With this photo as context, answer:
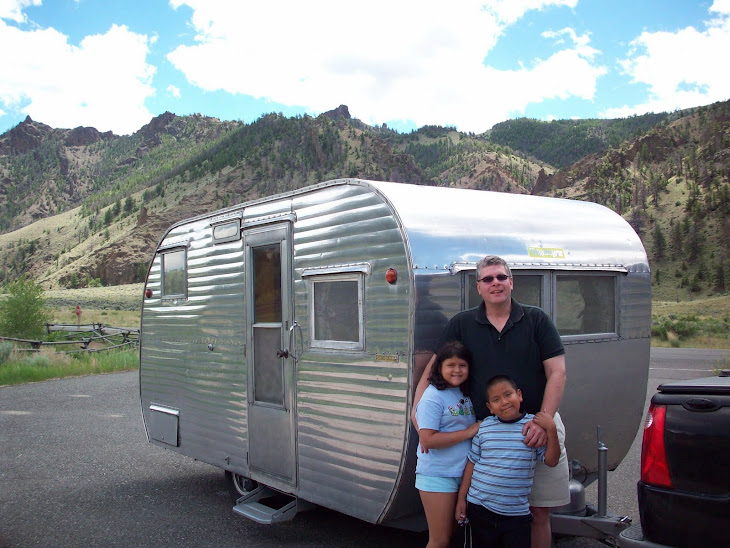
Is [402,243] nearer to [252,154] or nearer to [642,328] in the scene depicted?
[642,328]

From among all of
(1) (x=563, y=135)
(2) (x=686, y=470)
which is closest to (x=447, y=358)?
(2) (x=686, y=470)

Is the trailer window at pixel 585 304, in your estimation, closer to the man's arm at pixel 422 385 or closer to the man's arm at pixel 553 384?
the man's arm at pixel 553 384

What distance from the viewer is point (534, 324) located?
3.64 m

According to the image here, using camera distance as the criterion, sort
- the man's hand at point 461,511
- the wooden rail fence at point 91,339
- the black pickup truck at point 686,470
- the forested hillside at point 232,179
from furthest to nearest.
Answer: the forested hillside at point 232,179, the wooden rail fence at point 91,339, the man's hand at point 461,511, the black pickup truck at point 686,470

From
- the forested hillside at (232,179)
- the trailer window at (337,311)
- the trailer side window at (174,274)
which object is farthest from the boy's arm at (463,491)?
the forested hillside at (232,179)

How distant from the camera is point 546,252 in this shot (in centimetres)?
478

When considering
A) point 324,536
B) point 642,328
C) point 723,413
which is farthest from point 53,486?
point 723,413

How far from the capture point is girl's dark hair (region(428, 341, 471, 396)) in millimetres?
3617

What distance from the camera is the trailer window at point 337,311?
452 cm

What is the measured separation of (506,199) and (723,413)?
265 cm

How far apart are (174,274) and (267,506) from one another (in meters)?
2.55

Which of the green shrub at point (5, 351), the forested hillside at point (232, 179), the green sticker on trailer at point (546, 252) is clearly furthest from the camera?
the forested hillside at point (232, 179)

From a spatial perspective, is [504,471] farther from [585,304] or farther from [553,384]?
[585,304]

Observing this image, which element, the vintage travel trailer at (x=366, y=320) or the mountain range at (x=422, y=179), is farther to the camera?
the mountain range at (x=422, y=179)
